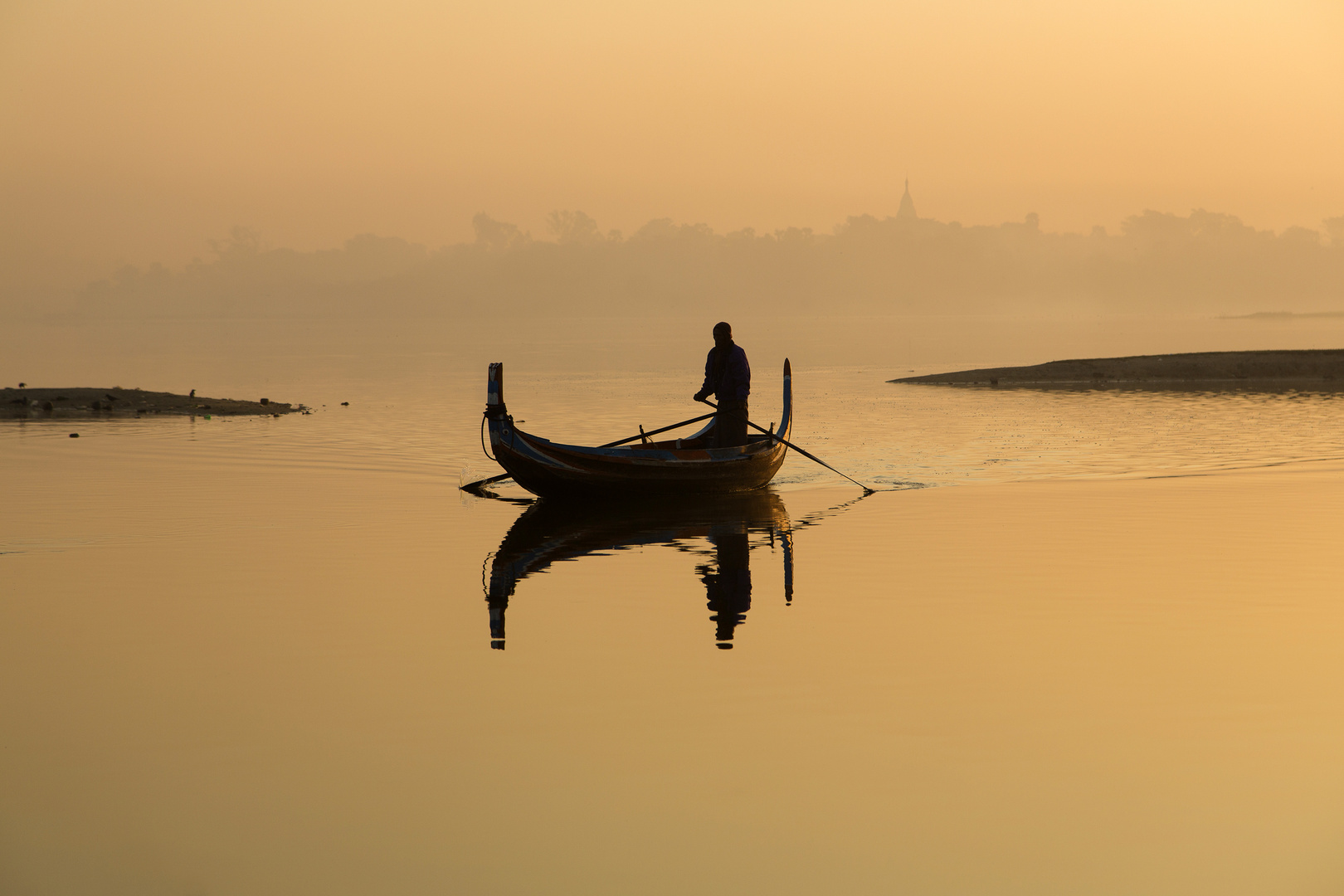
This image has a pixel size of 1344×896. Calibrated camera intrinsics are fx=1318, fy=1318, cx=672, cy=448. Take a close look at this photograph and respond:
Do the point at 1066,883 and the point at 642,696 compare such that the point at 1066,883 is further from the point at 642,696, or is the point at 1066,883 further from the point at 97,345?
the point at 97,345

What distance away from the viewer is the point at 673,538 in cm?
1833

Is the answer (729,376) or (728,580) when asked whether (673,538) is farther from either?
(729,376)

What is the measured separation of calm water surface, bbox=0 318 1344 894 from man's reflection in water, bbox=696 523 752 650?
8 cm

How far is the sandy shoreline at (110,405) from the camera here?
1543 inches

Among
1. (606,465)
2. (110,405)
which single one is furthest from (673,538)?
(110,405)

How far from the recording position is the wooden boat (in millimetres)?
20500

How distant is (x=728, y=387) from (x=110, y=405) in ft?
82.9

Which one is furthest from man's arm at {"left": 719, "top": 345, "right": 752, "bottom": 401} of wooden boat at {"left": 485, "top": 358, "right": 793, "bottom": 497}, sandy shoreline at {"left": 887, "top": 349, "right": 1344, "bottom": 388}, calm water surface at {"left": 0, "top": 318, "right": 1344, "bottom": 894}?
sandy shoreline at {"left": 887, "top": 349, "right": 1344, "bottom": 388}

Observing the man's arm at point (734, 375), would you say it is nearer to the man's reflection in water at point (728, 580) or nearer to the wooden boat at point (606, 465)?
the wooden boat at point (606, 465)

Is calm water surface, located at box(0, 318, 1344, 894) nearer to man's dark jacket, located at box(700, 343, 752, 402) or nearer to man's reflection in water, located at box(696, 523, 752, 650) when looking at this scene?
man's reflection in water, located at box(696, 523, 752, 650)

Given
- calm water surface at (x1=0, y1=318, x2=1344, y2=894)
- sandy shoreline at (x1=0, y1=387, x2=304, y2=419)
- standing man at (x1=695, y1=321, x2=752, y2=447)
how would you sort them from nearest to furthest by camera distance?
1. calm water surface at (x1=0, y1=318, x2=1344, y2=894)
2. standing man at (x1=695, y1=321, x2=752, y2=447)
3. sandy shoreline at (x1=0, y1=387, x2=304, y2=419)

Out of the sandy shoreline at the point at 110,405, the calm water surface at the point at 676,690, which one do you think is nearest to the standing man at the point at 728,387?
the calm water surface at the point at 676,690

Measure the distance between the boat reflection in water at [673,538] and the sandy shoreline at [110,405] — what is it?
73.5 feet

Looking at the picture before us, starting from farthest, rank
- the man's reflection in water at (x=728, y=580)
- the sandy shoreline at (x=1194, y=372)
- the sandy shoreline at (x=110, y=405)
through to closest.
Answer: the sandy shoreline at (x=1194, y=372)
the sandy shoreline at (x=110, y=405)
the man's reflection in water at (x=728, y=580)
